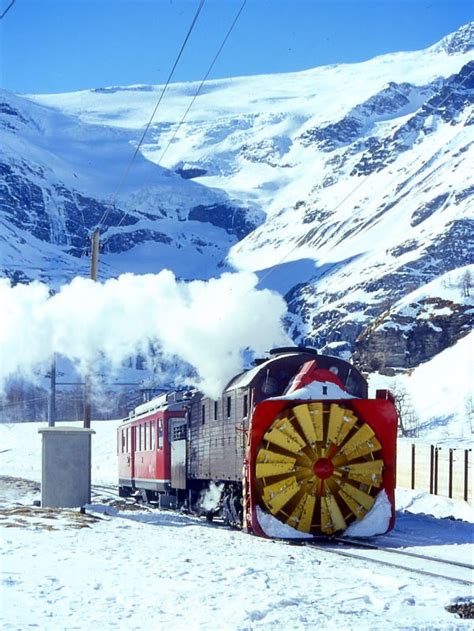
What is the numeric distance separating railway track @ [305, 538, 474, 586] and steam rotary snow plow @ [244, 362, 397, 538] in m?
0.54

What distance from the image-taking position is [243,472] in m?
18.5

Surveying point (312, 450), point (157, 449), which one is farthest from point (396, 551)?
point (157, 449)

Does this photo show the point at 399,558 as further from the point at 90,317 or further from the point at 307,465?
the point at 90,317

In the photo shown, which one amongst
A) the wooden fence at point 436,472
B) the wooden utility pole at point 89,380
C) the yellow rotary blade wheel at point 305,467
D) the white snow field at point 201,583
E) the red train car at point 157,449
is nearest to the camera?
the white snow field at point 201,583

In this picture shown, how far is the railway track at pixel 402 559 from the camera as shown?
43.7 feet

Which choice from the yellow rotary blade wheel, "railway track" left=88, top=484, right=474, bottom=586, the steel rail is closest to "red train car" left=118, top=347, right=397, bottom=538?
the yellow rotary blade wheel

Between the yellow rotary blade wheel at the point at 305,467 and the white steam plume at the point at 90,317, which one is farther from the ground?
the white steam plume at the point at 90,317

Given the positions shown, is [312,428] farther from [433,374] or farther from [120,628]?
[433,374]

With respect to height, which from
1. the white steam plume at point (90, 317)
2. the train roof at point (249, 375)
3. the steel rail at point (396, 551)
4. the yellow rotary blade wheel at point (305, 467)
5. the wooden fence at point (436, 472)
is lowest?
the wooden fence at point (436, 472)

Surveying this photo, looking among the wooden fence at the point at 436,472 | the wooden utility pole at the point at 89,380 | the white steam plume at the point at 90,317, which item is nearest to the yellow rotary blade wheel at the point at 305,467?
the white steam plume at the point at 90,317

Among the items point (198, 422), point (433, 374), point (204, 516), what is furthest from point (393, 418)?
point (433, 374)

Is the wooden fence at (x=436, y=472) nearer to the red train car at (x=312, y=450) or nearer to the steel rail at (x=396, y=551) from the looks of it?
the red train car at (x=312, y=450)

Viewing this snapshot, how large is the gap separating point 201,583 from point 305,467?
5.88 metres

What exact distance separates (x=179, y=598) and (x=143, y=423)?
2244 centimetres
